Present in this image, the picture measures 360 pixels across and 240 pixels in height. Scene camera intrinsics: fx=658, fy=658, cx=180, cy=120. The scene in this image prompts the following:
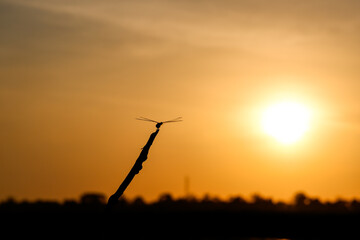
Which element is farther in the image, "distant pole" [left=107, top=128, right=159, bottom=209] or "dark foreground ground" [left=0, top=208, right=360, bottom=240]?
"dark foreground ground" [left=0, top=208, right=360, bottom=240]

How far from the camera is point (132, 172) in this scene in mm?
10805

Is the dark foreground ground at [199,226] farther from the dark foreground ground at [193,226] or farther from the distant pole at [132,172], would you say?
the distant pole at [132,172]

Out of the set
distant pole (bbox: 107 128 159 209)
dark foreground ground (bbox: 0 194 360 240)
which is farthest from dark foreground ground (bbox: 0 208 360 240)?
distant pole (bbox: 107 128 159 209)

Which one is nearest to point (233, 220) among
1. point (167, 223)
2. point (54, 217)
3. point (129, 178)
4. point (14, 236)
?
point (167, 223)

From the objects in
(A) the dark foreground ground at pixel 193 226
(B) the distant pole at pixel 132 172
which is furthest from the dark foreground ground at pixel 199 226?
(B) the distant pole at pixel 132 172

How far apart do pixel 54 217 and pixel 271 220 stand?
28.3 metres

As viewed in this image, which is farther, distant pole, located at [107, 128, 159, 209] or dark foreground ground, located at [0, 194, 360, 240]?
dark foreground ground, located at [0, 194, 360, 240]

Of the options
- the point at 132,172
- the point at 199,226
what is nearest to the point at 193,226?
the point at 199,226

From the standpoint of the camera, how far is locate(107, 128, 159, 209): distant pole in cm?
1080

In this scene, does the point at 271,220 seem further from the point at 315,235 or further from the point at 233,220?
the point at 315,235

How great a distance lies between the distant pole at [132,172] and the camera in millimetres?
10797

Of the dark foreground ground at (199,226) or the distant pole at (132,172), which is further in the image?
the dark foreground ground at (199,226)

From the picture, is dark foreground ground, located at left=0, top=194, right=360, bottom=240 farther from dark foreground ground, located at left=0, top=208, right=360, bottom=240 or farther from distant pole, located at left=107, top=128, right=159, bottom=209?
distant pole, located at left=107, top=128, right=159, bottom=209

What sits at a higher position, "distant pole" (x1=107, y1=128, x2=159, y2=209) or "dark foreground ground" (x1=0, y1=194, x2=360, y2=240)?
"dark foreground ground" (x1=0, y1=194, x2=360, y2=240)
